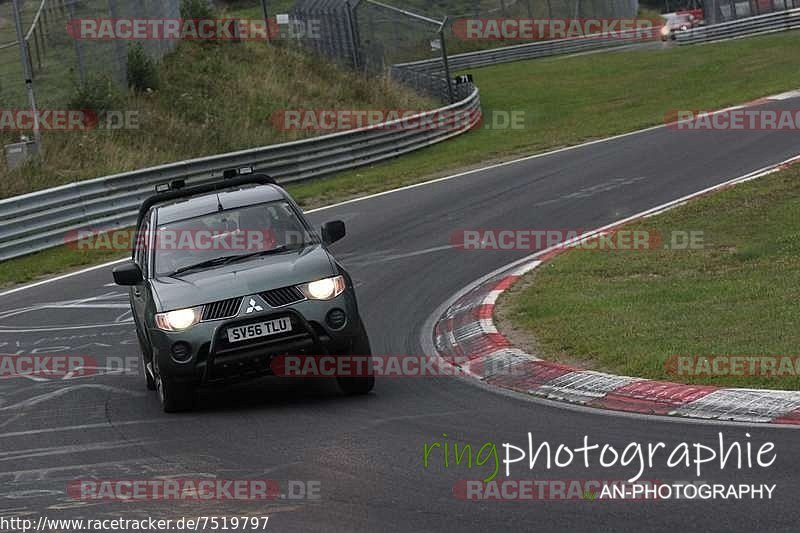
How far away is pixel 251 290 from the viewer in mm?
9500

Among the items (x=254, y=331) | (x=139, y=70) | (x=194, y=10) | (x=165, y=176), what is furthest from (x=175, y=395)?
(x=194, y=10)

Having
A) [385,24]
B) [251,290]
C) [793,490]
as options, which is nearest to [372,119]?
[385,24]

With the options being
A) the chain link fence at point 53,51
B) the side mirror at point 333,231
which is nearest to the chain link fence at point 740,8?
the chain link fence at point 53,51

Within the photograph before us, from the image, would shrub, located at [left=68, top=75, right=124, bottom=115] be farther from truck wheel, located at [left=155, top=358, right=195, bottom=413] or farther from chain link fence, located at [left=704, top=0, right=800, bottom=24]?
chain link fence, located at [left=704, top=0, right=800, bottom=24]

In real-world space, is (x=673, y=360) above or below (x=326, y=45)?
below

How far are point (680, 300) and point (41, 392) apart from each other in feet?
19.7

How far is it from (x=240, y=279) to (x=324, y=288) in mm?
649

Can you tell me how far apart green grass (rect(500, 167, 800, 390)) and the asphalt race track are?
1.05 meters

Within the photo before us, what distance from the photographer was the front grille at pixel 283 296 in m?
9.48

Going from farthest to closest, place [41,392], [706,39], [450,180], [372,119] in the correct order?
[706,39] → [372,119] → [450,180] → [41,392]

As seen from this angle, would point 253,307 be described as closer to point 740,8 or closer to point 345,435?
point 345,435

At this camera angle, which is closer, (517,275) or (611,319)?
(611,319)

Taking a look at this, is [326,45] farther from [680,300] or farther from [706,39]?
[680,300]

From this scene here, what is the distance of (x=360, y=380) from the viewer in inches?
388
